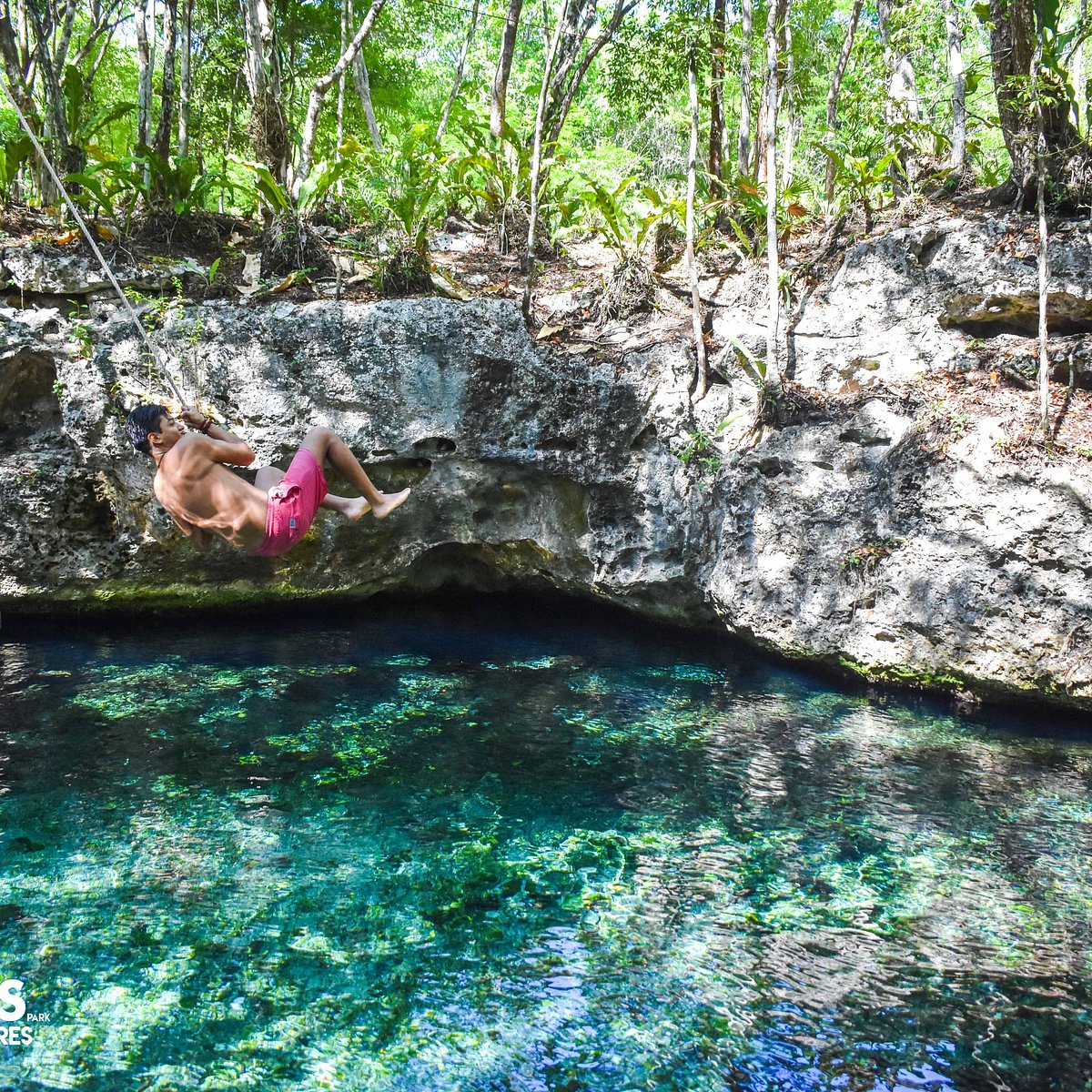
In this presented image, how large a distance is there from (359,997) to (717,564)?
4718mm

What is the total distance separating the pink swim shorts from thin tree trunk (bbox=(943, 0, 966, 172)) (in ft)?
21.5

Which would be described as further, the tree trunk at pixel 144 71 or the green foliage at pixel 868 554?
the tree trunk at pixel 144 71

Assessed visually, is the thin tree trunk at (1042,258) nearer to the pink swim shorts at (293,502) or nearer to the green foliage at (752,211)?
the green foliage at (752,211)

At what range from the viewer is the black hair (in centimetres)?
523

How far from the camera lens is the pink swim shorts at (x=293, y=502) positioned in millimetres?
5309

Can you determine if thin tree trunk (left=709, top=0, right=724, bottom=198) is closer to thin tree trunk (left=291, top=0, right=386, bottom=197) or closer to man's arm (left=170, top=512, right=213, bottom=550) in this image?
thin tree trunk (left=291, top=0, right=386, bottom=197)

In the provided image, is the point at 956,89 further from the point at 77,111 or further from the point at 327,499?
the point at 77,111

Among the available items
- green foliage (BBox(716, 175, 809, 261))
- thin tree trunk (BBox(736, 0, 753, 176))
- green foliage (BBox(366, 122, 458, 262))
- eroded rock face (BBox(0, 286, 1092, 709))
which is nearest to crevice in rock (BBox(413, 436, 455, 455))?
eroded rock face (BBox(0, 286, 1092, 709))

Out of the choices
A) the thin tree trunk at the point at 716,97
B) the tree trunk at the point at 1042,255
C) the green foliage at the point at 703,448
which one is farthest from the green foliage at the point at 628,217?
the tree trunk at the point at 1042,255

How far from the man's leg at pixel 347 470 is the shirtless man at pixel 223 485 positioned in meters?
0.01

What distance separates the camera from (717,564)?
7.21m

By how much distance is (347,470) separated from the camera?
5.65m

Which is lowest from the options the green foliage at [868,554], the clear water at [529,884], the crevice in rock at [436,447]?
the clear water at [529,884]

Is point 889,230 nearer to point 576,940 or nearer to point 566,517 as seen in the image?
point 566,517
